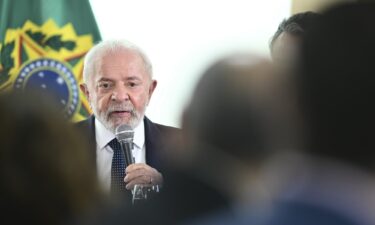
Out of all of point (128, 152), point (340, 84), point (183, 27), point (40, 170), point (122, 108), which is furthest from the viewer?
point (183, 27)

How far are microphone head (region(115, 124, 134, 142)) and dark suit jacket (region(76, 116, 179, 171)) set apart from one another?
108 millimetres

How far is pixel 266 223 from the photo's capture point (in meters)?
1.35

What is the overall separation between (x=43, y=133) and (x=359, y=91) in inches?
21.0

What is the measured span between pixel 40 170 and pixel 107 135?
6.56 ft

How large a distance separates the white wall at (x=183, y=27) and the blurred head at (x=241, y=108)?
7.37 ft

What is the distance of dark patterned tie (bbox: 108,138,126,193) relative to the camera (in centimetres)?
288

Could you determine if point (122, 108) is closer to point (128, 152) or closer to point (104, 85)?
point (104, 85)

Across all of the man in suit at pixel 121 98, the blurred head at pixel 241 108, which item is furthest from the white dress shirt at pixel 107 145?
the blurred head at pixel 241 108

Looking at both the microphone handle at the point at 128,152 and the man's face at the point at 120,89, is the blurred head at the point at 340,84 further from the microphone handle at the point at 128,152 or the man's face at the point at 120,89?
the man's face at the point at 120,89

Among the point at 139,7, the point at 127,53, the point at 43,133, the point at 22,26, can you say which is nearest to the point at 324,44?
the point at 43,133

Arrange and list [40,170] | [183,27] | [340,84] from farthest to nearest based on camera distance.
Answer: [183,27]
[340,84]
[40,170]

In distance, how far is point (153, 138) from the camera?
10.1 ft

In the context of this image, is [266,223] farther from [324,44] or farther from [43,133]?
[43,133]

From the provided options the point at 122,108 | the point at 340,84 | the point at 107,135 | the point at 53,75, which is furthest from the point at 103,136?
the point at 340,84
